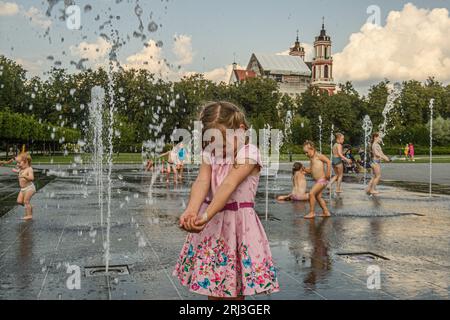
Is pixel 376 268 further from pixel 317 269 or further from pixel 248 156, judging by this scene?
pixel 248 156

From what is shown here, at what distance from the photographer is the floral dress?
348cm

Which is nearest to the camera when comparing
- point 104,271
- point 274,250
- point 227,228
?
point 227,228

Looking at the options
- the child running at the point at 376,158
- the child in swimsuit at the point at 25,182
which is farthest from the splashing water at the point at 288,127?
the child in swimsuit at the point at 25,182

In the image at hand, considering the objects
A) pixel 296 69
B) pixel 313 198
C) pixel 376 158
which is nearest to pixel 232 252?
pixel 313 198

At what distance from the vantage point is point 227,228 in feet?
11.6

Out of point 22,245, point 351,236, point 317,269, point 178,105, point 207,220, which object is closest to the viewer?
point 207,220

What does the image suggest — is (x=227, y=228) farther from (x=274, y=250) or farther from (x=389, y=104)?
(x=389, y=104)

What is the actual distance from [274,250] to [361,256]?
3.60 ft

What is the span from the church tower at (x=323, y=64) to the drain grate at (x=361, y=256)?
131412mm

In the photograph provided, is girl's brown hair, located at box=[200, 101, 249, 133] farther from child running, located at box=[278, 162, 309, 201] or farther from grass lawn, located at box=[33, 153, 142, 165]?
grass lawn, located at box=[33, 153, 142, 165]

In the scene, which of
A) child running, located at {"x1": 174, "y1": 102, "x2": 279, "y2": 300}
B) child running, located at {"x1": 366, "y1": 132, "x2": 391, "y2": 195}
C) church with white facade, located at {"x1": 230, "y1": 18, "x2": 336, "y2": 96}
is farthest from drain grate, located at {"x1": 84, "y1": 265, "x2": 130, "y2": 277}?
church with white facade, located at {"x1": 230, "y1": 18, "x2": 336, "y2": 96}

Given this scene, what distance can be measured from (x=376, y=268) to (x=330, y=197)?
8224 mm
